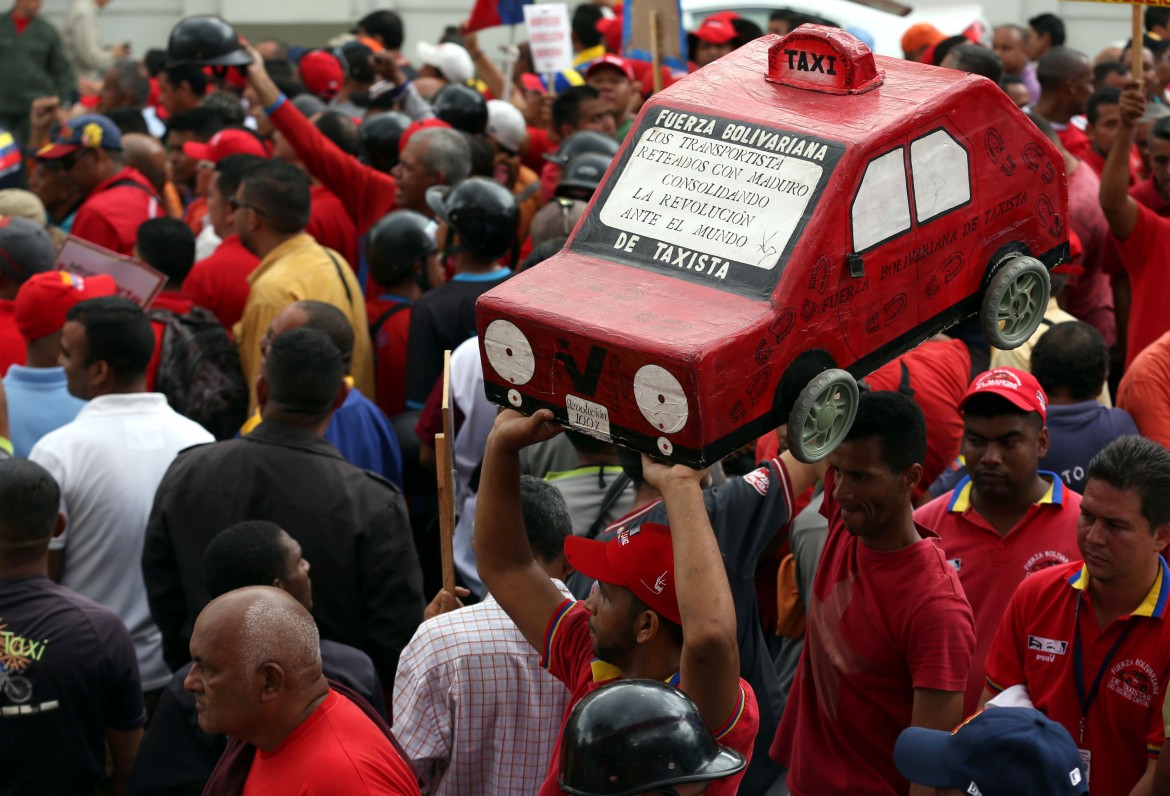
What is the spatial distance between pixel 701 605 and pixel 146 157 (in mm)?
8029

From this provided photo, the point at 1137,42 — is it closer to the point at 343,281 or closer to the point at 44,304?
the point at 343,281

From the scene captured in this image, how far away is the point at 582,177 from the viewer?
7.90 m

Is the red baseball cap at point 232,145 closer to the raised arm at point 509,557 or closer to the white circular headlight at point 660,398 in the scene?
the raised arm at point 509,557

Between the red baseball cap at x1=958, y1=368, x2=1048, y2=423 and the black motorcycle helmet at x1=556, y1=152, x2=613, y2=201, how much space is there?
329cm

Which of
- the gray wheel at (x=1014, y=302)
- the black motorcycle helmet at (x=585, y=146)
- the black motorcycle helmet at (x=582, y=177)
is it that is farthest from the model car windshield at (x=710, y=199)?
the black motorcycle helmet at (x=585, y=146)

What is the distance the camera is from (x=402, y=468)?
660 cm

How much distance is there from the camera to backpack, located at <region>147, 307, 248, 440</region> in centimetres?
671

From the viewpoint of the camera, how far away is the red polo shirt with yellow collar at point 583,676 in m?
3.32

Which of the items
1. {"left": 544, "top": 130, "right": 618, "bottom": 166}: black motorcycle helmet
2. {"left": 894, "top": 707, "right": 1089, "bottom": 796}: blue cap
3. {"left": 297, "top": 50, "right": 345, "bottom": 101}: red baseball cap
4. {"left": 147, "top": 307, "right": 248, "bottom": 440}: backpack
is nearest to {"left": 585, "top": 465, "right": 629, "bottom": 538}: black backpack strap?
{"left": 894, "top": 707, "right": 1089, "bottom": 796}: blue cap

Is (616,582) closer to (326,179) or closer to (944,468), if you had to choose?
(944,468)

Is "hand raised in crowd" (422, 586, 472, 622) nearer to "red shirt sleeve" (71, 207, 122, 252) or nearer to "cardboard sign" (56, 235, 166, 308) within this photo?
"cardboard sign" (56, 235, 166, 308)

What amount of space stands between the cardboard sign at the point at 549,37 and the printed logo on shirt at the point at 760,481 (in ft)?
26.6

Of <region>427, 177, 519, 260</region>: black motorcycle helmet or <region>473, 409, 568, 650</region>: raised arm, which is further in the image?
<region>427, 177, 519, 260</region>: black motorcycle helmet

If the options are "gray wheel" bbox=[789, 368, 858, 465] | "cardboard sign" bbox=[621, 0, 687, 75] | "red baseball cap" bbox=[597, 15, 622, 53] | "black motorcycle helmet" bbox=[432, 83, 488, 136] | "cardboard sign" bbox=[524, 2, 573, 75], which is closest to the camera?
"gray wheel" bbox=[789, 368, 858, 465]
